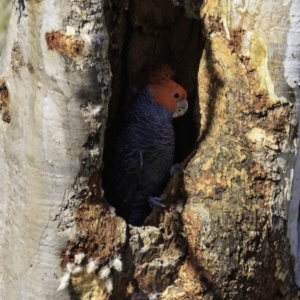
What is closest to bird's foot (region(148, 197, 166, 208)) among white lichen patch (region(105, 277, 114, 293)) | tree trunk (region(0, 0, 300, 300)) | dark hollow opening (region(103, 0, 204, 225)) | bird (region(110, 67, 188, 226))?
tree trunk (region(0, 0, 300, 300))

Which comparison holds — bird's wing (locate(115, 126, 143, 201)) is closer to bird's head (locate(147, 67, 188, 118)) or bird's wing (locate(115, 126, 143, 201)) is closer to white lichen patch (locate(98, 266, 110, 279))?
Result: bird's head (locate(147, 67, 188, 118))

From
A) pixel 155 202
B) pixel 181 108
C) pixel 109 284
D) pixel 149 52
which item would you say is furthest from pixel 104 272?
pixel 149 52

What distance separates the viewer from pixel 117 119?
8.09 feet

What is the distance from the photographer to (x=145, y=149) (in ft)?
7.99

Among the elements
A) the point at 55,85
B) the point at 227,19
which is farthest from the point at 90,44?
the point at 227,19

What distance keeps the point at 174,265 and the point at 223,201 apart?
0.29 meters

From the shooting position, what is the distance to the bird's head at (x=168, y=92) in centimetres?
237

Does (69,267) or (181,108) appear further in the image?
(181,108)

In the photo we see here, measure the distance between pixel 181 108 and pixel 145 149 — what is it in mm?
Answer: 243

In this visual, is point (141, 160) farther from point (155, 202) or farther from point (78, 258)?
point (78, 258)

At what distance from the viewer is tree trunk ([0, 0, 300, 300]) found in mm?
1654

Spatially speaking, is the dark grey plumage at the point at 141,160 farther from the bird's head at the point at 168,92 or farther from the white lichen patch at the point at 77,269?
the white lichen patch at the point at 77,269

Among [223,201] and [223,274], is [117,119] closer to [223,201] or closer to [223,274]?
[223,201]

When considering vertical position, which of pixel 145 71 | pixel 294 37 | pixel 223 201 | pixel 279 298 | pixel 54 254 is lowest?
pixel 279 298
